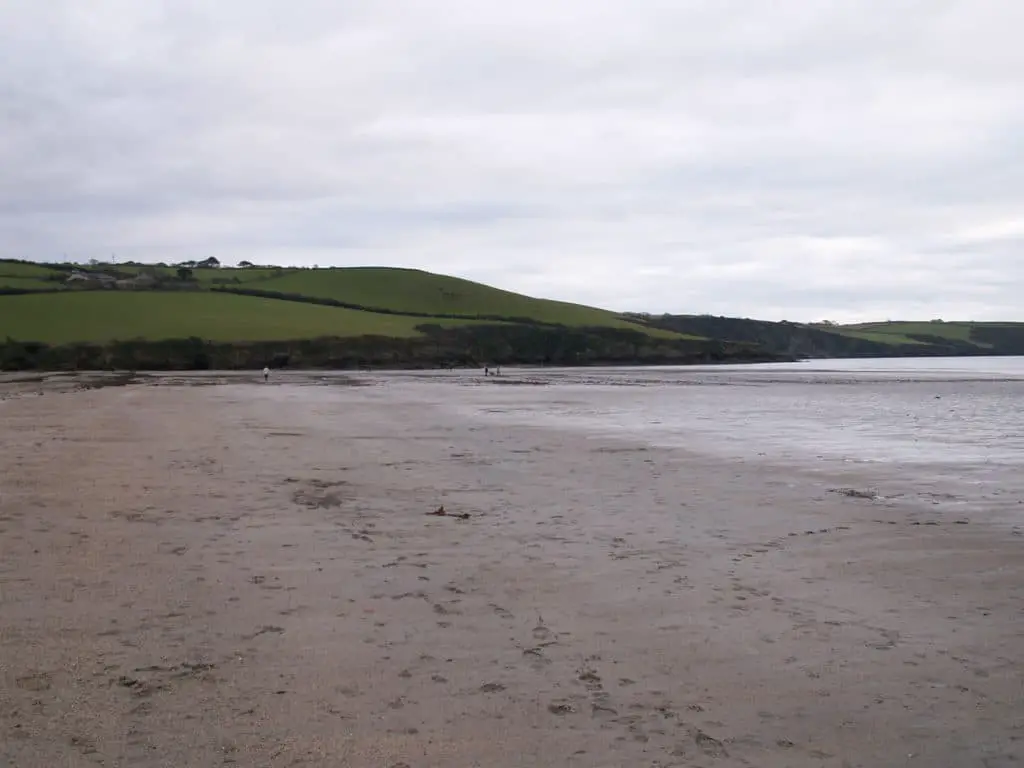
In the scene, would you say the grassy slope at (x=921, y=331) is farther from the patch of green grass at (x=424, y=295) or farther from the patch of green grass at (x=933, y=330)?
the patch of green grass at (x=424, y=295)

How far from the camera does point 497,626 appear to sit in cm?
700

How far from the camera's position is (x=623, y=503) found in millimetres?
12797

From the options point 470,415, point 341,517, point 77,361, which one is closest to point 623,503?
point 341,517

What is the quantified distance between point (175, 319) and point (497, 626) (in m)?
92.2

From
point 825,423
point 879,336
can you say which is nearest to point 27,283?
point 825,423

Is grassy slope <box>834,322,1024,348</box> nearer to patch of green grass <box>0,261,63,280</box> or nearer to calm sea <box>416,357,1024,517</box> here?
calm sea <box>416,357,1024,517</box>

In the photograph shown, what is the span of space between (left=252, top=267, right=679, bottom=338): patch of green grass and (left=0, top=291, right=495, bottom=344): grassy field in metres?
14.2

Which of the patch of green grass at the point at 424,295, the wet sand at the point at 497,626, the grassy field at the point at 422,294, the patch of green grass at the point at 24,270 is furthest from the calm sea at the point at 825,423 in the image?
the patch of green grass at the point at 24,270

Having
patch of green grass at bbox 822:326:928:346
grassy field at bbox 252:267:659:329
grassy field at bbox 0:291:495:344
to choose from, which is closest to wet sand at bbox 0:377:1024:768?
grassy field at bbox 0:291:495:344

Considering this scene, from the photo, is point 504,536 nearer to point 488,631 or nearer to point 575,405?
point 488,631

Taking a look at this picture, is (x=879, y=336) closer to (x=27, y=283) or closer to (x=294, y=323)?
(x=294, y=323)

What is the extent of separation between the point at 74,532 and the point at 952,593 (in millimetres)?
9228

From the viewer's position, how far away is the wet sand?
16.4 feet

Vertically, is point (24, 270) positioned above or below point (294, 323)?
above
